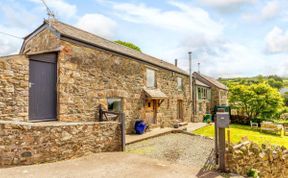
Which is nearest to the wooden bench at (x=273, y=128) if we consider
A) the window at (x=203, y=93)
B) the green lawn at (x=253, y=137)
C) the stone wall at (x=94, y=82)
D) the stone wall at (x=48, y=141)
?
the green lawn at (x=253, y=137)

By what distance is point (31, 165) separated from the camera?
629 centimetres

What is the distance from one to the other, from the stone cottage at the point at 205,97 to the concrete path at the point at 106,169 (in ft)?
54.4

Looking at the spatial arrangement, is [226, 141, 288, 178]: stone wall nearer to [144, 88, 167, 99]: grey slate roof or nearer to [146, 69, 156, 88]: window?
[144, 88, 167, 99]: grey slate roof

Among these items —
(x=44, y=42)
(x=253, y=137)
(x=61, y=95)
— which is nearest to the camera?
(x=61, y=95)

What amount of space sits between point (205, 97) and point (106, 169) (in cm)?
2400

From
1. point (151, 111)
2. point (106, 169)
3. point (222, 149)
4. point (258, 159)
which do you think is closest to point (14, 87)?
point (106, 169)

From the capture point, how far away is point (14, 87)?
7.61 meters

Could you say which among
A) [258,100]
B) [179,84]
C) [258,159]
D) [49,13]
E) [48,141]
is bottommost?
[258,159]

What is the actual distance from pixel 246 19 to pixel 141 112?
9.01 m

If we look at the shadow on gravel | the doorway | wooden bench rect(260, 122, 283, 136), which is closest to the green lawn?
wooden bench rect(260, 122, 283, 136)

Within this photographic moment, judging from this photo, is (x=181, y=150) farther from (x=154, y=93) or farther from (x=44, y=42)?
(x=44, y=42)

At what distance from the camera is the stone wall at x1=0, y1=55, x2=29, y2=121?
7.29 metres

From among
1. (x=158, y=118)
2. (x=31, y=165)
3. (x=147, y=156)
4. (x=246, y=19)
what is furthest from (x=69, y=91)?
(x=246, y=19)

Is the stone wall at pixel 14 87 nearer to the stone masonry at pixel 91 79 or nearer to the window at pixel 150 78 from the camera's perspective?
the stone masonry at pixel 91 79
